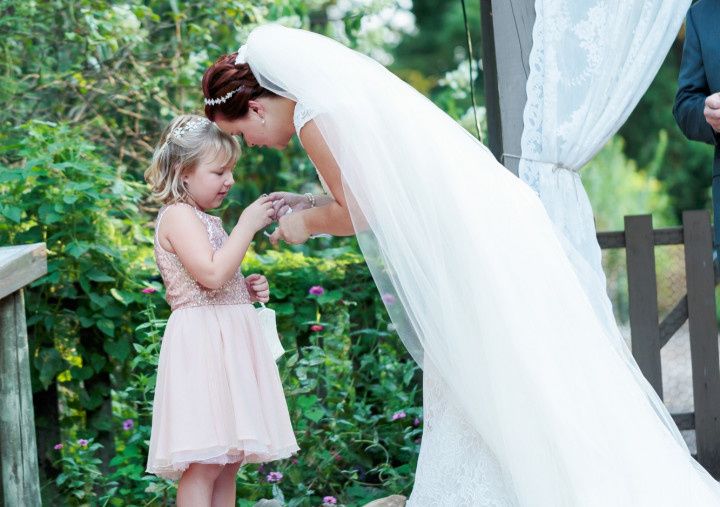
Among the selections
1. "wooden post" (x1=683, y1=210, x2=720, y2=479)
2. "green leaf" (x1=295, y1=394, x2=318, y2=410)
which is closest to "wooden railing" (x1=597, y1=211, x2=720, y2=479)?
"wooden post" (x1=683, y1=210, x2=720, y2=479)

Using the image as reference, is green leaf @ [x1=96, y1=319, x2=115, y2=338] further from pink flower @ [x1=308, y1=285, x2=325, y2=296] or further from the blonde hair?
the blonde hair

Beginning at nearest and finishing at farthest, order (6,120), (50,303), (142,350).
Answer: (142,350), (50,303), (6,120)

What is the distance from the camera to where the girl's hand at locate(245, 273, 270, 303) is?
331 centimetres

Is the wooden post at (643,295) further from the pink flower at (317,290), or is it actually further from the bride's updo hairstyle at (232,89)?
the bride's updo hairstyle at (232,89)

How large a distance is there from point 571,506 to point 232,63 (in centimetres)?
152

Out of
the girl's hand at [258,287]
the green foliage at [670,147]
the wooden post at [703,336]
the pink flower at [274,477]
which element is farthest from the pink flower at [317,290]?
the green foliage at [670,147]

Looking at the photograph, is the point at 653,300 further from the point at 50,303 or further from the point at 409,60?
the point at 409,60

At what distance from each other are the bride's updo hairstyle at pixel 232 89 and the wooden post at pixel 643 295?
205cm

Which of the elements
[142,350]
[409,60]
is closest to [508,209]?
[142,350]

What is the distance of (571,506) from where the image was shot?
2.72m

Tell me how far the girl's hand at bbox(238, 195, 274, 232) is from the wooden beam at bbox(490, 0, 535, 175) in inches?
37.3

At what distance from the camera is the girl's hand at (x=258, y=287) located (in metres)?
3.31

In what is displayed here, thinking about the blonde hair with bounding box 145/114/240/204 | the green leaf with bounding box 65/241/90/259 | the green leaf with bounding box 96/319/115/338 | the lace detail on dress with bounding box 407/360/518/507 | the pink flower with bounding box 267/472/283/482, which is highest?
the blonde hair with bounding box 145/114/240/204

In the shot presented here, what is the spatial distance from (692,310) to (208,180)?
93.4 inches
